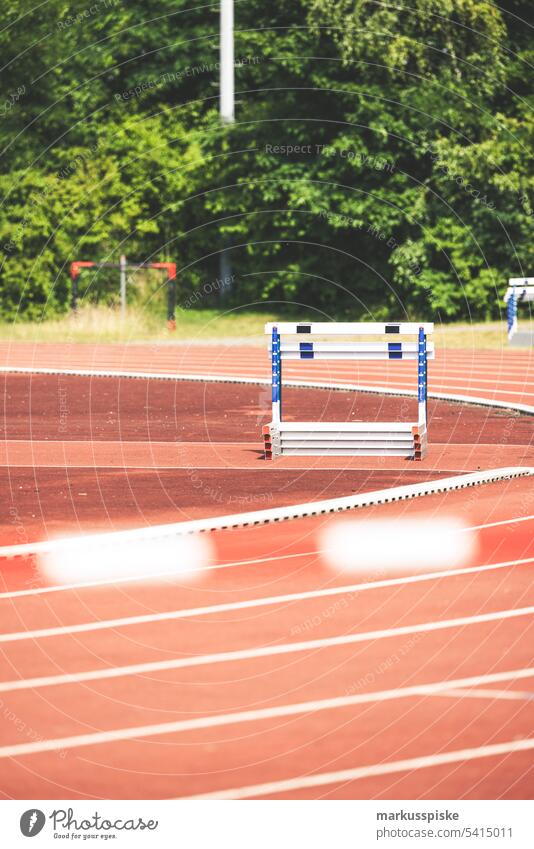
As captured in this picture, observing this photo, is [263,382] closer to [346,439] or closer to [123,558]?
[346,439]

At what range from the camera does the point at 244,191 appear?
151 ft

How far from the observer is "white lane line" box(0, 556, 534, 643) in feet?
28.3

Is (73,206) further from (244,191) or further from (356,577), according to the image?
(356,577)

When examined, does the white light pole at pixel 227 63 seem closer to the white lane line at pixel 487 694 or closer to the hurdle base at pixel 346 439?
the hurdle base at pixel 346 439

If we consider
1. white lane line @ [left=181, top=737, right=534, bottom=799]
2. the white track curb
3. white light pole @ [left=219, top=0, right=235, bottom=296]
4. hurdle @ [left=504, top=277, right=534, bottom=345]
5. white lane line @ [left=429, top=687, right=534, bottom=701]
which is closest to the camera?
white lane line @ [left=181, top=737, right=534, bottom=799]

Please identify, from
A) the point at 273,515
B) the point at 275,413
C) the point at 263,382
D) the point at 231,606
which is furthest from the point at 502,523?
the point at 263,382

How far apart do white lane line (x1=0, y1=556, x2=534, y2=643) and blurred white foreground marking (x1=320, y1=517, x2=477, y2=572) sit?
220 millimetres

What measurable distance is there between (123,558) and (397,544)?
1816 mm

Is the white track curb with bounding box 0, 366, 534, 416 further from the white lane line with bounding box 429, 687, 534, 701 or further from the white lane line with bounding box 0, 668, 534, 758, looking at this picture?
the white lane line with bounding box 429, 687, 534, 701

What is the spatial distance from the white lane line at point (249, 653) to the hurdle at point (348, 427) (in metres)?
7.20

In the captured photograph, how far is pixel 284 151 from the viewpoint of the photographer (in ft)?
148

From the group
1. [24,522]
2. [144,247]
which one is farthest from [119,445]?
[144,247]

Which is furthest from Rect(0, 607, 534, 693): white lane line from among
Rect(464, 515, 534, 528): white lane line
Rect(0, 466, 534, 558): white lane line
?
Rect(0, 466, 534, 558): white lane line

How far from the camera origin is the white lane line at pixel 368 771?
612 centimetres
